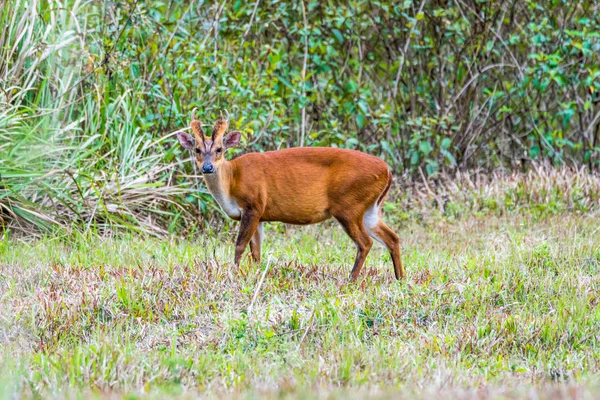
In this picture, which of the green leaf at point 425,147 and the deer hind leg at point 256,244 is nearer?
the deer hind leg at point 256,244

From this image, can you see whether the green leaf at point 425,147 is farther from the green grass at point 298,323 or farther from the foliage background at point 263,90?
the green grass at point 298,323

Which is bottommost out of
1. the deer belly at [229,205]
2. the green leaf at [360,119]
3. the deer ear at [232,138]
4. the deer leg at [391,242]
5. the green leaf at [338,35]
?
the green leaf at [360,119]

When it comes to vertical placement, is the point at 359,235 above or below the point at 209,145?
below

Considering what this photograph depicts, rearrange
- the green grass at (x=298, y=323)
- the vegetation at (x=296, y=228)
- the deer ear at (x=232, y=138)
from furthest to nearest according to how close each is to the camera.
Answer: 1. the deer ear at (x=232, y=138)
2. the vegetation at (x=296, y=228)
3. the green grass at (x=298, y=323)

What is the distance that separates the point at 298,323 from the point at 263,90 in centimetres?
469

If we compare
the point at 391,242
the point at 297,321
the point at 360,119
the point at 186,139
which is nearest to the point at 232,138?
the point at 186,139

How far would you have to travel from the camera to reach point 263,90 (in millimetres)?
9336

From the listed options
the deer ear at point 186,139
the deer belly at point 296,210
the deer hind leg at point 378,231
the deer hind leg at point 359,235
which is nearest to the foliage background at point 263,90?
the deer ear at point 186,139

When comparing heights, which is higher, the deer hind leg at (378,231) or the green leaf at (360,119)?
the deer hind leg at (378,231)

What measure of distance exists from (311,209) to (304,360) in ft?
7.19

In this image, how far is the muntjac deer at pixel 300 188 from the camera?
6.43 meters

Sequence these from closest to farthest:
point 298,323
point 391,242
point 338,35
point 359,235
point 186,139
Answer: point 298,323, point 359,235, point 391,242, point 186,139, point 338,35

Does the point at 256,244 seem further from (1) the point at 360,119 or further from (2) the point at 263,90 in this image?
(1) the point at 360,119

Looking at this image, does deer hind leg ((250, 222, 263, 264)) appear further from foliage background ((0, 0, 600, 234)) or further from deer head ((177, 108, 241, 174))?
foliage background ((0, 0, 600, 234))
